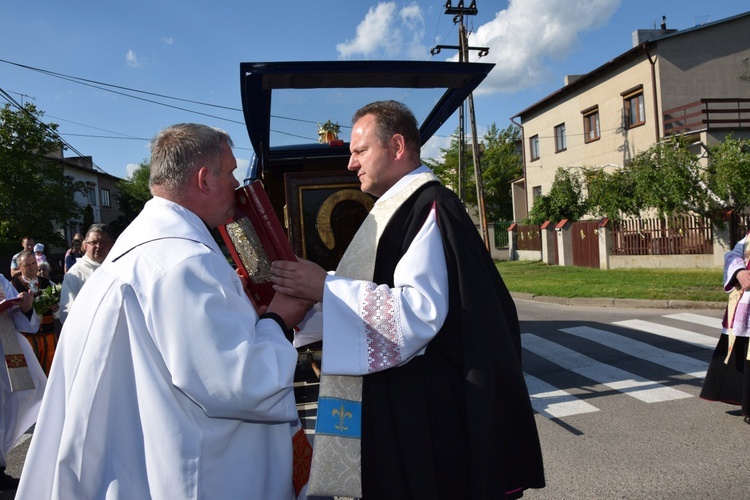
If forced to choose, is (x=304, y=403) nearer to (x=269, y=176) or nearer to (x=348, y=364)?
(x=269, y=176)

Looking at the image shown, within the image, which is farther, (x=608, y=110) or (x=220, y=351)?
(x=608, y=110)

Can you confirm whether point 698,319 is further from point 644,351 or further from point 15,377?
point 15,377

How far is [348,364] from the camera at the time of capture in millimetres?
1912

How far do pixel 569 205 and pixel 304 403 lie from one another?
20001 millimetres

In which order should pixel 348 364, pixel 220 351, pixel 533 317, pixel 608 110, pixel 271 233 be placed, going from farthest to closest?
pixel 608 110 < pixel 533 317 < pixel 271 233 < pixel 348 364 < pixel 220 351

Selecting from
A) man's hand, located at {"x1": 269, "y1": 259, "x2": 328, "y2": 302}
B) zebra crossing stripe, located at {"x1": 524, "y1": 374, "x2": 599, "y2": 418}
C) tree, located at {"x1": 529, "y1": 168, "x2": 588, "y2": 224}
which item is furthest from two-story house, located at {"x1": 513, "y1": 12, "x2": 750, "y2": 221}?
man's hand, located at {"x1": 269, "y1": 259, "x2": 328, "y2": 302}

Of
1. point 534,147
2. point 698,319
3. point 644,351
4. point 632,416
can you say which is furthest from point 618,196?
point 632,416

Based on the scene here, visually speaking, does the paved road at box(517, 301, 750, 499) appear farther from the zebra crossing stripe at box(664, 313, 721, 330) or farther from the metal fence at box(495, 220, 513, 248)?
the metal fence at box(495, 220, 513, 248)

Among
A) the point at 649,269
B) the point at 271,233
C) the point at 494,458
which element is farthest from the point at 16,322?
the point at 649,269

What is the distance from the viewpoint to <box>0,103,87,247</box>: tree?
22.1 m

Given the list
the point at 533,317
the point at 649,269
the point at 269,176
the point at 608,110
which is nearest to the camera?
the point at 269,176

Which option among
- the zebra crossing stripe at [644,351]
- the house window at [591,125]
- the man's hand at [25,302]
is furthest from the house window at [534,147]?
the man's hand at [25,302]

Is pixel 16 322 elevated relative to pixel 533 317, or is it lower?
elevated

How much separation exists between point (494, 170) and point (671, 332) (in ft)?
94.8
